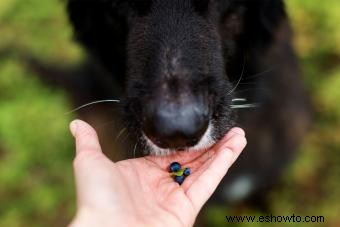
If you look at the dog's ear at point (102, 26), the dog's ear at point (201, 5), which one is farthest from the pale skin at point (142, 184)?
the dog's ear at point (102, 26)

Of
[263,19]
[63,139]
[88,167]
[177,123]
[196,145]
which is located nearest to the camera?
[88,167]

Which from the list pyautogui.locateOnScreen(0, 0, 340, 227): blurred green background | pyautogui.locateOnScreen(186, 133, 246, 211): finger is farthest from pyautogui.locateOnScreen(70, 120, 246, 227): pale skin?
pyautogui.locateOnScreen(0, 0, 340, 227): blurred green background

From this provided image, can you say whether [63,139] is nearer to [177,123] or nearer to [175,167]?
[175,167]

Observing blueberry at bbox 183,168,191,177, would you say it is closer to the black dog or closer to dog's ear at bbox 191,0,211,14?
the black dog

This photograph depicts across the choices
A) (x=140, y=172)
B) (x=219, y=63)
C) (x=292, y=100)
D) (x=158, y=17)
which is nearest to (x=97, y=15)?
(x=158, y=17)

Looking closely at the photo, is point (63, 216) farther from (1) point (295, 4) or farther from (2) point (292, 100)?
(1) point (295, 4)

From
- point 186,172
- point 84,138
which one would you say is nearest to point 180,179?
point 186,172

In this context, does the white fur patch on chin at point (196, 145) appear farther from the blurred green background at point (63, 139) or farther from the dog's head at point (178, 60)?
the blurred green background at point (63, 139)

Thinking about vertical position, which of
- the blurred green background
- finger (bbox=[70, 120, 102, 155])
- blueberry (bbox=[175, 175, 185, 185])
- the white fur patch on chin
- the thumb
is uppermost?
finger (bbox=[70, 120, 102, 155])
